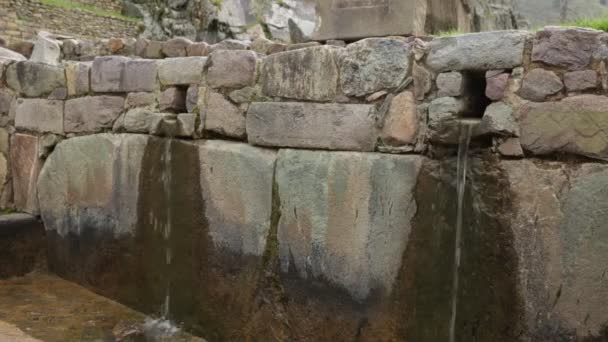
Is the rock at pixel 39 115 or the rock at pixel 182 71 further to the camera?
the rock at pixel 39 115

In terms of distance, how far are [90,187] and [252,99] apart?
1.75 metres

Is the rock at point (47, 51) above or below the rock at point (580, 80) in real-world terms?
above

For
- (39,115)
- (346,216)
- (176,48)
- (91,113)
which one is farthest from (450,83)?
(176,48)

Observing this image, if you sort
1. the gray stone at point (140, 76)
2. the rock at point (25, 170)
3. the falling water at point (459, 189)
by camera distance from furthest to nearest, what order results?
the rock at point (25, 170) < the gray stone at point (140, 76) < the falling water at point (459, 189)

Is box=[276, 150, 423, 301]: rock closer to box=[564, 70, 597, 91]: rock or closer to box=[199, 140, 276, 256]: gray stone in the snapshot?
box=[199, 140, 276, 256]: gray stone

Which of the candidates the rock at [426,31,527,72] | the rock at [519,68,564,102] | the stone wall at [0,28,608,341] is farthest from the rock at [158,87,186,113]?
the rock at [519,68,564,102]

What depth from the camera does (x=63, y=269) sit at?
5027 mm

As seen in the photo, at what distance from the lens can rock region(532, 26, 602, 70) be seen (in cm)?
246

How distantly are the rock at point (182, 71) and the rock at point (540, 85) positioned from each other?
2.09 meters

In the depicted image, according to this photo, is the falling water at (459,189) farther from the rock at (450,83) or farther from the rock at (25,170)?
the rock at (25,170)

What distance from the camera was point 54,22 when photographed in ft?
61.7

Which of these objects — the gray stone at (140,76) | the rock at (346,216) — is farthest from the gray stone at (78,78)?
the rock at (346,216)

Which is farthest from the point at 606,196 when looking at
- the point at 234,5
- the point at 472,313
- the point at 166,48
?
the point at 234,5

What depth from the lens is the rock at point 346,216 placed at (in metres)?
3.03
